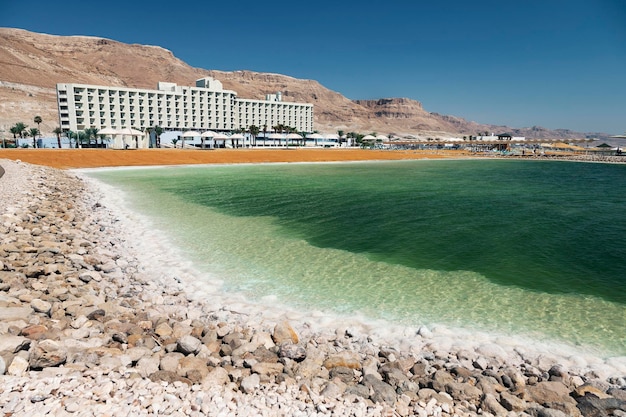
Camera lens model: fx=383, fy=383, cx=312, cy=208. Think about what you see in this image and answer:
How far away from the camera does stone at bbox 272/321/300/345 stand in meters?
7.46

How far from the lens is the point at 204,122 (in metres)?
149

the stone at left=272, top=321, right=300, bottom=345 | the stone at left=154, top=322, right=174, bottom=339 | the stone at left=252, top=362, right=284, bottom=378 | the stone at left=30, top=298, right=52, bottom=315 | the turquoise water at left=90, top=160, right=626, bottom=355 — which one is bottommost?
the turquoise water at left=90, top=160, right=626, bottom=355

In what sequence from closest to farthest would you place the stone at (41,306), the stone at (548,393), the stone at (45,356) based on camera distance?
the stone at (45,356) < the stone at (548,393) < the stone at (41,306)

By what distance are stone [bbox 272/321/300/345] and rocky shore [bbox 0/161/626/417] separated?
0.03 metres

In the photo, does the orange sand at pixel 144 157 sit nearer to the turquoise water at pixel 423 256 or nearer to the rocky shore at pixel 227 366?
the turquoise water at pixel 423 256

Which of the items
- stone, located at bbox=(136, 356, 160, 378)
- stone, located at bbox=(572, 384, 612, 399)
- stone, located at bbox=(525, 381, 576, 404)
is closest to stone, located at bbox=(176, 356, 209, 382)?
stone, located at bbox=(136, 356, 160, 378)

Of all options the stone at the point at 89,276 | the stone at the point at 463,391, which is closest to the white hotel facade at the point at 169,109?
the stone at the point at 89,276

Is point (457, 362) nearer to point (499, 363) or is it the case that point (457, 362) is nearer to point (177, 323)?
point (499, 363)

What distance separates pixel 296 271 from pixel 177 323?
473 cm

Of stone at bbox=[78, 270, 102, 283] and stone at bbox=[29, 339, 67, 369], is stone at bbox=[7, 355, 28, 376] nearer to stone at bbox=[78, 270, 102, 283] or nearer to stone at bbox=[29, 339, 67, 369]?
stone at bbox=[29, 339, 67, 369]

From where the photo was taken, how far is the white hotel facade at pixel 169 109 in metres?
118

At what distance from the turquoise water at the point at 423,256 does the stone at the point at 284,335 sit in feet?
5.56

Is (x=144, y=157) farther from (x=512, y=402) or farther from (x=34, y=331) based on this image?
(x=512, y=402)

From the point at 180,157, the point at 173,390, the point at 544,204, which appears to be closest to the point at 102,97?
the point at 180,157
